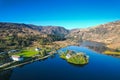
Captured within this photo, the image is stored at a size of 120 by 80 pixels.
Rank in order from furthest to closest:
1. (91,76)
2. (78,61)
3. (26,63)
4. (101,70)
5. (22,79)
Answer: (78,61) < (26,63) < (101,70) < (91,76) < (22,79)

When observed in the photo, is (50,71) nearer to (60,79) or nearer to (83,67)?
(60,79)

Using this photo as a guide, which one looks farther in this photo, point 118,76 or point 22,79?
point 118,76

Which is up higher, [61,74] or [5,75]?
[5,75]

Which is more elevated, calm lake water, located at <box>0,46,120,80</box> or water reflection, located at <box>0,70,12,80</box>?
water reflection, located at <box>0,70,12,80</box>

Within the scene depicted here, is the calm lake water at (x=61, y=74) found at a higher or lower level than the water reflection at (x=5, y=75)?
lower

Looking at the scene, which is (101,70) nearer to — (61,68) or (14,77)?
(61,68)

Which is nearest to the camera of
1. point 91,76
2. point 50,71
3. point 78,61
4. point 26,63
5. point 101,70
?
point 91,76

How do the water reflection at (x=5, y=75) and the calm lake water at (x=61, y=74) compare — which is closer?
the water reflection at (x=5, y=75)

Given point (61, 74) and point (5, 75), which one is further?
point (61, 74)

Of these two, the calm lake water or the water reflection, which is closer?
the water reflection

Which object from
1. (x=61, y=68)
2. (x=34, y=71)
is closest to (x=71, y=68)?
(x=61, y=68)
